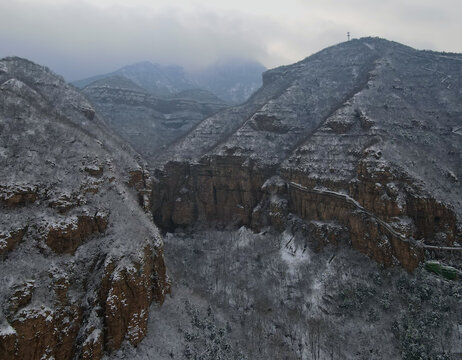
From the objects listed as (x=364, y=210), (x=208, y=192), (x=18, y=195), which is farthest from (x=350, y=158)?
(x=18, y=195)

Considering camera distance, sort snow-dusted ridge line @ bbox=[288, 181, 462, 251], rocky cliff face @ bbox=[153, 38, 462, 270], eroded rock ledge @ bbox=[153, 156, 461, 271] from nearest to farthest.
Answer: snow-dusted ridge line @ bbox=[288, 181, 462, 251], eroded rock ledge @ bbox=[153, 156, 461, 271], rocky cliff face @ bbox=[153, 38, 462, 270]

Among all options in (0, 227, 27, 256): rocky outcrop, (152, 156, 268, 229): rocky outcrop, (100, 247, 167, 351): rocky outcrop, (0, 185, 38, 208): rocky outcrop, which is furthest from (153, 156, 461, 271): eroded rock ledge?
(0, 227, 27, 256): rocky outcrop

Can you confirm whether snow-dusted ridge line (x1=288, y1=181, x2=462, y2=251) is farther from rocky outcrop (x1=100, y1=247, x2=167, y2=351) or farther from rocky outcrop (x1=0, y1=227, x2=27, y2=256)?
rocky outcrop (x1=0, y1=227, x2=27, y2=256)

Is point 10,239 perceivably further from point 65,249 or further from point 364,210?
point 364,210

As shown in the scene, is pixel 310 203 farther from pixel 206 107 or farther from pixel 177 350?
pixel 206 107

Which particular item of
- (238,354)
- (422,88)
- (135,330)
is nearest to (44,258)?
(135,330)

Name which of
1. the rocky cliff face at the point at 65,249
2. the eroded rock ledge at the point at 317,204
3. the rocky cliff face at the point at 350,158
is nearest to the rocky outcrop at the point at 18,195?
the rocky cliff face at the point at 65,249
